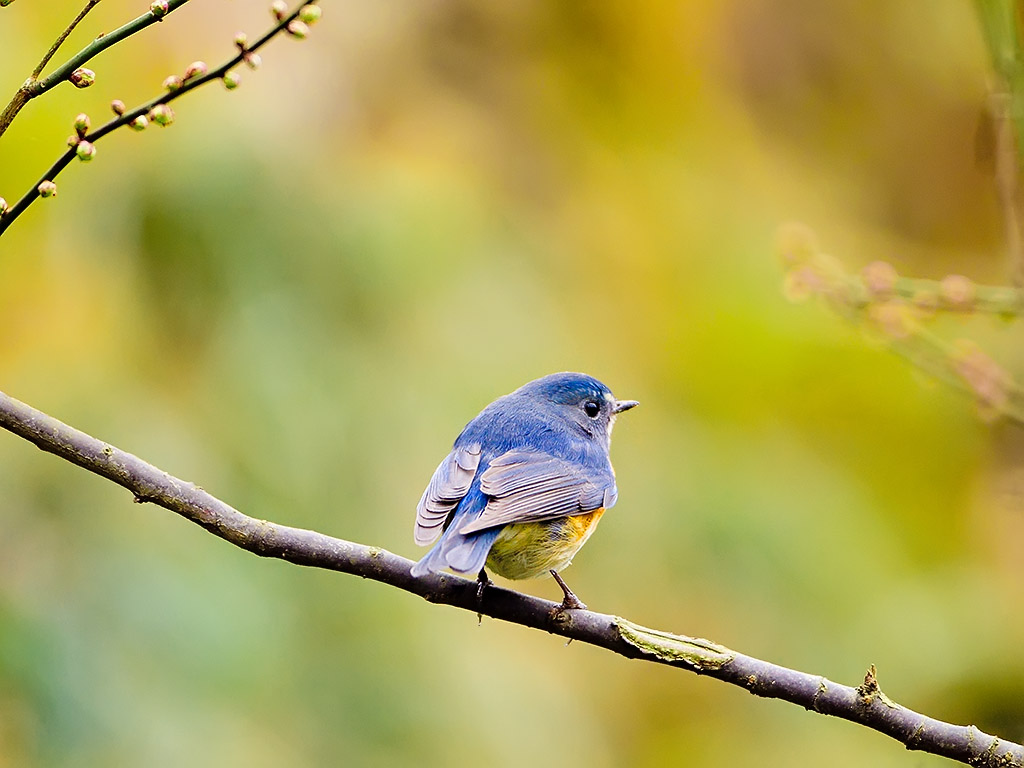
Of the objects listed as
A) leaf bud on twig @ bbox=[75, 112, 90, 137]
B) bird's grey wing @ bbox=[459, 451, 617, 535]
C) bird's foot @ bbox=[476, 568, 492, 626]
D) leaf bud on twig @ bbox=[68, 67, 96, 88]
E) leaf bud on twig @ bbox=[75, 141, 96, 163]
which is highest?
bird's grey wing @ bbox=[459, 451, 617, 535]

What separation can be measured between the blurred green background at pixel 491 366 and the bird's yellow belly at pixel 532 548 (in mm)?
1209

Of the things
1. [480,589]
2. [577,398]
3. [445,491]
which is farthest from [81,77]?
[577,398]

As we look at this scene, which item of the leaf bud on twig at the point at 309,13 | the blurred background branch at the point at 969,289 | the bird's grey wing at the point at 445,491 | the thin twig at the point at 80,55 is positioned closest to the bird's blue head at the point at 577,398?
the bird's grey wing at the point at 445,491

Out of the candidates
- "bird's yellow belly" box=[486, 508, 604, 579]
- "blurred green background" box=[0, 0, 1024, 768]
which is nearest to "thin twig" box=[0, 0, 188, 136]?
"bird's yellow belly" box=[486, 508, 604, 579]

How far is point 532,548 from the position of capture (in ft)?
10.5

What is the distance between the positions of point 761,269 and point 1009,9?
15.5 feet

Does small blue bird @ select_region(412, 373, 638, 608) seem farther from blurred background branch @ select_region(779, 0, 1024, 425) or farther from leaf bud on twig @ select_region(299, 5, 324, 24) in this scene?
leaf bud on twig @ select_region(299, 5, 324, 24)

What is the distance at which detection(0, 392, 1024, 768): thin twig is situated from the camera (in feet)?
7.13

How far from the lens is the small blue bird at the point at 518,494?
2.93m

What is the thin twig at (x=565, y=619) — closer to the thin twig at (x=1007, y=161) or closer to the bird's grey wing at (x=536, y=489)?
the bird's grey wing at (x=536, y=489)

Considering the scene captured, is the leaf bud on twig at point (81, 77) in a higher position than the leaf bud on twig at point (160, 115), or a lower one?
lower

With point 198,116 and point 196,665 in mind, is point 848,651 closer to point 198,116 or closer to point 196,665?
point 196,665

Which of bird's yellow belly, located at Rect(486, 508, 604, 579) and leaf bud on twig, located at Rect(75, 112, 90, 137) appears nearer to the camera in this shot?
Result: leaf bud on twig, located at Rect(75, 112, 90, 137)

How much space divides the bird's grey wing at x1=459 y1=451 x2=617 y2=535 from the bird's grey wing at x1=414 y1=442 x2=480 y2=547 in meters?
0.06
